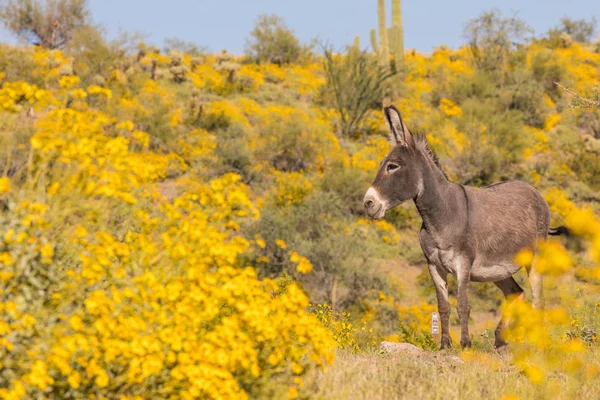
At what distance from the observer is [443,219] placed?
623 centimetres

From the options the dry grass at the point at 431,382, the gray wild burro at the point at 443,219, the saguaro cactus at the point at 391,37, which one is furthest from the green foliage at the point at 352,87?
the dry grass at the point at 431,382

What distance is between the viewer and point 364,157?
991 inches

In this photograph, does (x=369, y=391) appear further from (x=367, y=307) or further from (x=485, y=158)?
(x=485, y=158)

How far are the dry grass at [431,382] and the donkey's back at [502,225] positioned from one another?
1.20 m

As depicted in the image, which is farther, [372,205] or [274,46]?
[274,46]

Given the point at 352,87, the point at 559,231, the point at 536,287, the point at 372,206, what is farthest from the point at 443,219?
the point at 352,87

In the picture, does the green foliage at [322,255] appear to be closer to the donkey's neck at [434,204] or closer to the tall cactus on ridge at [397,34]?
the donkey's neck at [434,204]

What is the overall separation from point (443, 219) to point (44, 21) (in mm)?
40383

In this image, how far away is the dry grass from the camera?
4406mm

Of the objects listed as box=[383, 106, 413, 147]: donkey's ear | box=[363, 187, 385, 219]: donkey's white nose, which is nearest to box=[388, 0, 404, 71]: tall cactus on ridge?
box=[383, 106, 413, 147]: donkey's ear

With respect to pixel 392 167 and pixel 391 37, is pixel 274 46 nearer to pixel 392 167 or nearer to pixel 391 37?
pixel 391 37

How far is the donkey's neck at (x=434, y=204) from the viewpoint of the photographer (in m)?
6.23

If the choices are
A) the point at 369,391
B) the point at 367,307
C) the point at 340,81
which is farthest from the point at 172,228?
the point at 340,81

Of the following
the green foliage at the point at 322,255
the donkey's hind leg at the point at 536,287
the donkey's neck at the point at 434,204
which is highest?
the donkey's neck at the point at 434,204
